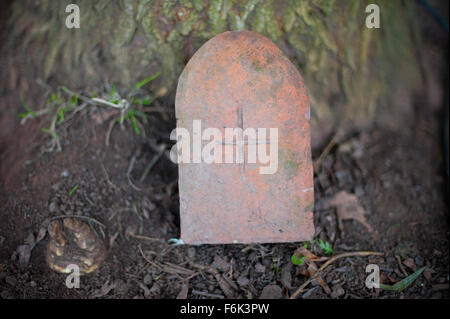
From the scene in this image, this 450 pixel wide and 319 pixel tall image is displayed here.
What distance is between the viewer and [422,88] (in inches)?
101

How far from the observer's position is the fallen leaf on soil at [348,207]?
210 cm

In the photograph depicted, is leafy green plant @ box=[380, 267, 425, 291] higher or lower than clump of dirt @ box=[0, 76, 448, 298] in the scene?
lower

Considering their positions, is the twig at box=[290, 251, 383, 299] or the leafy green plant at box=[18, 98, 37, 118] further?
the leafy green plant at box=[18, 98, 37, 118]

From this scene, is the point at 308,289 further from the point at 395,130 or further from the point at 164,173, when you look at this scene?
the point at 395,130

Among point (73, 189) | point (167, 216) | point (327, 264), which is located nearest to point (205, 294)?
point (167, 216)

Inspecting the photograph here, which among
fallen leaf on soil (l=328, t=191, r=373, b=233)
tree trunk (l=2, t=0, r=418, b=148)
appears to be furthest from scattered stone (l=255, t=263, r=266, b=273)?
tree trunk (l=2, t=0, r=418, b=148)

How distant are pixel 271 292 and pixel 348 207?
2.22ft

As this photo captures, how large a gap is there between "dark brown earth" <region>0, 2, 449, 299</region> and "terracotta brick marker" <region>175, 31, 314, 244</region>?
0.51ft

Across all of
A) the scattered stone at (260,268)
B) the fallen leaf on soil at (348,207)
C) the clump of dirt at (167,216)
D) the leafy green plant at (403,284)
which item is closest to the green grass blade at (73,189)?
the clump of dirt at (167,216)

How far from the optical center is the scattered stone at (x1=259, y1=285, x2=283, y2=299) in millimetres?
1741

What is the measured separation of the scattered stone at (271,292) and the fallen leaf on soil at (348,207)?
0.52 metres

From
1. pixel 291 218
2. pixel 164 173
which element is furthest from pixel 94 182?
pixel 291 218

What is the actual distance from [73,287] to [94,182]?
52 centimetres

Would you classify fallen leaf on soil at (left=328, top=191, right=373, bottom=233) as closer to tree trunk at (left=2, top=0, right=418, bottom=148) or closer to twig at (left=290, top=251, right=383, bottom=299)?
twig at (left=290, top=251, right=383, bottom=299)
